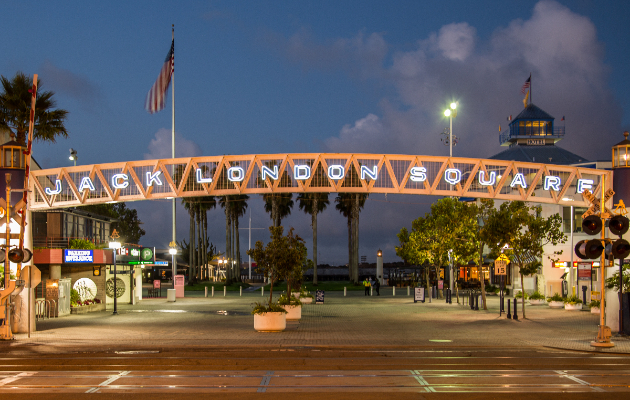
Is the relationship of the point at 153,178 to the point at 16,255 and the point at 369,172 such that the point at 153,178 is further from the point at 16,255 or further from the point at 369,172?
the point at 369,172

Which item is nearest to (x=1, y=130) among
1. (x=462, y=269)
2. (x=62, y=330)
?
(x=62, y=330)

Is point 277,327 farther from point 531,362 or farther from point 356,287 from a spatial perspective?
point 356,287

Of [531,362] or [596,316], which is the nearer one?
[531,362]

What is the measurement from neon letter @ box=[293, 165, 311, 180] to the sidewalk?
586 centimetres

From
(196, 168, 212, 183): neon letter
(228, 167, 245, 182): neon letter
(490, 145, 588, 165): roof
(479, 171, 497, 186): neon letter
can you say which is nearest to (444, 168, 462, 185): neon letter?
(479, 171, 497, 186): neon letter

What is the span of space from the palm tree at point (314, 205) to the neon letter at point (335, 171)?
45464 millimetres

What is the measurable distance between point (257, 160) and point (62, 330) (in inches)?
395

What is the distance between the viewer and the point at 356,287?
208ft

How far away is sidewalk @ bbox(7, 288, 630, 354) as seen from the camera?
1820 centimetres

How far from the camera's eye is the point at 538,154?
3246 inches

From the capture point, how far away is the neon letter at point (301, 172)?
22.4 metres

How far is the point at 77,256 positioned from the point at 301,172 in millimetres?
14021

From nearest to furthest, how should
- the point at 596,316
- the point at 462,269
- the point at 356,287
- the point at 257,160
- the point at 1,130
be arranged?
the point at 257,160
the point at 596,316
the point at 1,130
the point at 356,287
the point at 462,269

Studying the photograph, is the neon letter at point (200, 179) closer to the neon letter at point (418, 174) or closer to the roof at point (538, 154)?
the neon letter at point (418, 174)
